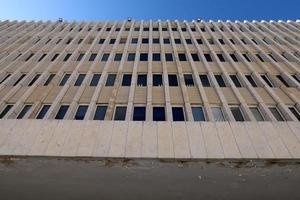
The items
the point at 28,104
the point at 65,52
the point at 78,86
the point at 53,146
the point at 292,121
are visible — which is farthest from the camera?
the point at 65,52

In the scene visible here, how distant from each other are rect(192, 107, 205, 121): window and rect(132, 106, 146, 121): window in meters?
2.60

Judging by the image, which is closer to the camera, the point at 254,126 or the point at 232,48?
the point at 254,126

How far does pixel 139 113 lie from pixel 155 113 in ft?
2.74

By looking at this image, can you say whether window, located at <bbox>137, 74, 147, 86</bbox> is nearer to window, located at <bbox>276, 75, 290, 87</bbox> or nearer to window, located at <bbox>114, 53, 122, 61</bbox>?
window, located at <bbox>114, 53, 122, 61</bbox>

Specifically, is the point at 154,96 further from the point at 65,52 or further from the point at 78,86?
the point at 65,52

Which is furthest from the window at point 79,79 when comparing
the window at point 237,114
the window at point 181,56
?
the window at point 237,114

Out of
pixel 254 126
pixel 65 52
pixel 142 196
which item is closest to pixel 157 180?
pixel 142 196

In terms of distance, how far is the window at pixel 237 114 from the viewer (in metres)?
15.0

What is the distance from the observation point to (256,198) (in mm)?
13789

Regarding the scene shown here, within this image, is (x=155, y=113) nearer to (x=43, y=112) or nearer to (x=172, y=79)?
(x=172, y=79)

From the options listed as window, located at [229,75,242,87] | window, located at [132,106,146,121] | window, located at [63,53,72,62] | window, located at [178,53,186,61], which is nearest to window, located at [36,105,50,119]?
window, located at [132,106,146,121]

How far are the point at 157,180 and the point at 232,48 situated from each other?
14537mm

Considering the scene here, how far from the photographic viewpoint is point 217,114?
50.3 ft

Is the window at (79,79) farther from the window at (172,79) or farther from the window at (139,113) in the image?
the window at (172,79)
